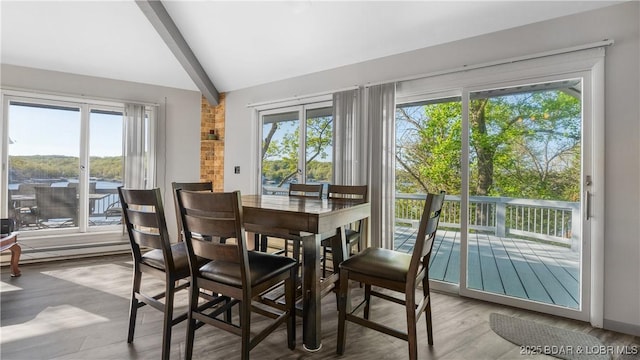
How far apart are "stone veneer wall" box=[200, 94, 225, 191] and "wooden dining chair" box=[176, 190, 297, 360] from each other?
3.34 m

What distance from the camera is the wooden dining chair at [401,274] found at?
5.43 ft

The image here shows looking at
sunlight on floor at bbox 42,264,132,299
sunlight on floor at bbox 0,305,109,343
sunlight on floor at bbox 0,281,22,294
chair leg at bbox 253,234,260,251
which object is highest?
chair leg at bbox 253,234,260,251

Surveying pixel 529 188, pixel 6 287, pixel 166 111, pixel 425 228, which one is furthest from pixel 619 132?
pixel 6 287

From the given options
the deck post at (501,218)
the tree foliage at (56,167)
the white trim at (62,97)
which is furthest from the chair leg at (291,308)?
the white trim at (62,97)

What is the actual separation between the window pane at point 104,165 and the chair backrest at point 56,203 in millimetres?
183

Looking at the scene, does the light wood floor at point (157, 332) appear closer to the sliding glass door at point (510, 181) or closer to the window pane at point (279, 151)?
the sliding glass door at point (510, 181)

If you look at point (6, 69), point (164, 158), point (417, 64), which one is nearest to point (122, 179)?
point (164, 158)

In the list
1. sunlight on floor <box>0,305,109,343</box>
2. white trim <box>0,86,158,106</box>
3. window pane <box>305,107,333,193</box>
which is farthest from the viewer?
Answer: window pane <box>305,107,333,193</box>

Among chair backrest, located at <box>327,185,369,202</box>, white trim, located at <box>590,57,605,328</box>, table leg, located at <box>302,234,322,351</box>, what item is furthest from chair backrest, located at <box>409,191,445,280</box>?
white trim, located at <box>590,57,605,328</box>

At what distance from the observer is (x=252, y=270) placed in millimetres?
1711

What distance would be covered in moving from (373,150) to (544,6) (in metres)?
1.81

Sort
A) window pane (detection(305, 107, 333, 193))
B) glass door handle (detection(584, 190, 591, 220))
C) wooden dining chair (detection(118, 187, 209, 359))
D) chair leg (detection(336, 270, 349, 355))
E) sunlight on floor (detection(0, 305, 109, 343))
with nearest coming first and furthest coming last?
wooden dining chair (detection(118, 187, 209, 359))
chair leg (detection(336, 270, 349, 355))
sunlight on floor (detection(0, 305, 109, 343))
glass door handle (detection(584, 190, 591, 220))
window pane (detection(305, 107, 333, 193))

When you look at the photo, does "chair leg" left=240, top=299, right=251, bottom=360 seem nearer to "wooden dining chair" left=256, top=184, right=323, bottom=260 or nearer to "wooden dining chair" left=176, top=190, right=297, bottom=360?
"wooden dining chair" left=176, top=190, right=297, bottom=360

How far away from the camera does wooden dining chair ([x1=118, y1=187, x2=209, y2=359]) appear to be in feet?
5.68
